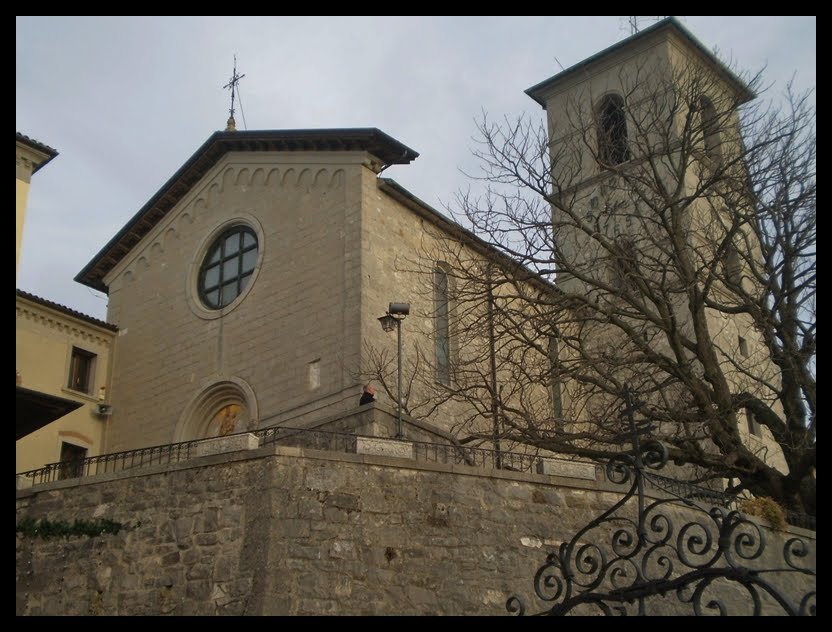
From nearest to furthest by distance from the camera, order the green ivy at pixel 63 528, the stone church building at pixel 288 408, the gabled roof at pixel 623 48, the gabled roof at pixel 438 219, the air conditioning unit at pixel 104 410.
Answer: the stone church building at pixel 288 408 < the green ivy at pixel 63 528 < the gabled roof at pixel 438 219 < the air conditioning unit at pixel 104 410 < the gabled roof at pixel 623 48

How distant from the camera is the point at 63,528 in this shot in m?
14.9

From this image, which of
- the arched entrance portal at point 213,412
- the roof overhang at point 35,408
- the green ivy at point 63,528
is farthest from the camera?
the arched entrance portal at point 213,412

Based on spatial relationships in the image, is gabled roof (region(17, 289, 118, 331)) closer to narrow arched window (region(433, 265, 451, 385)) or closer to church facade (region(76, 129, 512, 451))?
church facade (region(76, 129, 512, 451))

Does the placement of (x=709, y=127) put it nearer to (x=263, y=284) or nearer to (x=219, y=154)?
(x=263, y=284)

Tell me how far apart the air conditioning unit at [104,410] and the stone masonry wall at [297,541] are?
30.6 feet

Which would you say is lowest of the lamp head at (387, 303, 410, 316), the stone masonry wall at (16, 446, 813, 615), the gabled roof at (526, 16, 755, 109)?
the stone masonry wall at (16, 446, 813, 615)

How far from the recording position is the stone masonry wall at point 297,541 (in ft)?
43.6

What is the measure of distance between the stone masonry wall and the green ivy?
91 millimetres

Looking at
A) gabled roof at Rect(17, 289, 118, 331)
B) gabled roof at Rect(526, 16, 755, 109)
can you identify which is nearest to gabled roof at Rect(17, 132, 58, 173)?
gabled roof at Rect(17, 289, 118, 331)

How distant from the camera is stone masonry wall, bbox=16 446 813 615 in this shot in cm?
1330

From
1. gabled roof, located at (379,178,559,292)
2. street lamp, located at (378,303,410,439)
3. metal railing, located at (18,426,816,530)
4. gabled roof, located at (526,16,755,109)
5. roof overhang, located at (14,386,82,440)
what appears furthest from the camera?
gabled roof, located at (526,16,755,109)

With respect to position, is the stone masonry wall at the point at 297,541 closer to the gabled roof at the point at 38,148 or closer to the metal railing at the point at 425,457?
the metal railing at the point at 425,457

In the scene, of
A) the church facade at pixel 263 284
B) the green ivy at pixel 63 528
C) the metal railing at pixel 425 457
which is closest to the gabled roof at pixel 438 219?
the church facade at pixel 263 284

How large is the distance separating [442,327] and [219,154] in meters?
6.74
